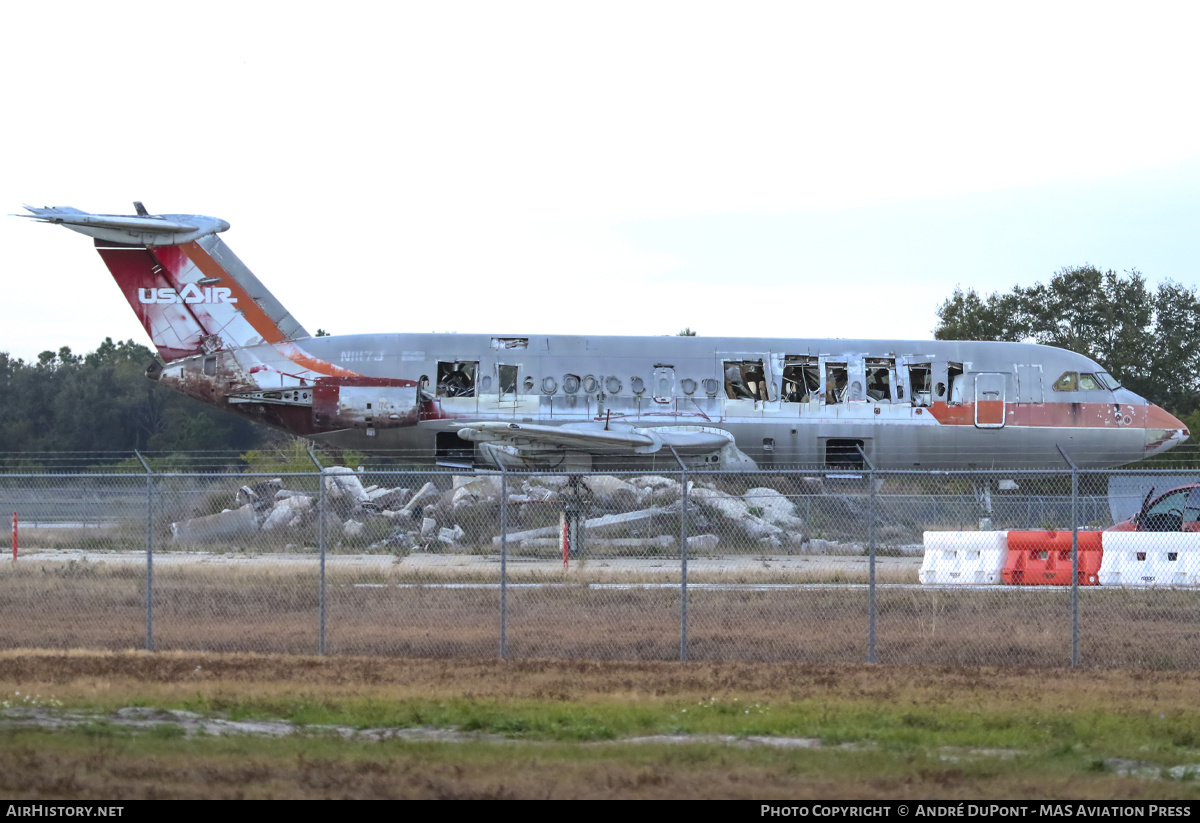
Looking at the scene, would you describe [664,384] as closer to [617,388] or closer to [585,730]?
[617,388]

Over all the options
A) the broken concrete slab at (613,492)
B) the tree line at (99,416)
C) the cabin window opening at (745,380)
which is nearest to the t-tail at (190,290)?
the broken concrete slab at (613,492)

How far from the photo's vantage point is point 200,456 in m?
60.7

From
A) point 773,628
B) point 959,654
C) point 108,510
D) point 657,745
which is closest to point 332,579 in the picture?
point 108,510

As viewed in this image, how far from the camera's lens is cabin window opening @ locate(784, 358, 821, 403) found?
30.7 m

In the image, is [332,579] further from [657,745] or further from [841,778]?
[841,778]

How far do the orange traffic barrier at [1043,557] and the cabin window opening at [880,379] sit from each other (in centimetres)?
955

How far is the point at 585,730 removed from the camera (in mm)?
10477

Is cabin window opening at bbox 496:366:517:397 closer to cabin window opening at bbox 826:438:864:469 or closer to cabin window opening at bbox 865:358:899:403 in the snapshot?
cabin window opening at bbox 826:438:864:469

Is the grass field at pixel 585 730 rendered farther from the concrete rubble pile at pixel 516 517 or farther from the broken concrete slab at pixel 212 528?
the concrete rubble pile at pixel 516 517

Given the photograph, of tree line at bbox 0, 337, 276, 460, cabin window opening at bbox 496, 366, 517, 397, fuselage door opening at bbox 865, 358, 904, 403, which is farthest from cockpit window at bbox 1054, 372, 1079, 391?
tree line at bbox 0, 337, 276, 460

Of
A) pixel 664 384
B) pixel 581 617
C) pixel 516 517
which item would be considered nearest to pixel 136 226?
pixel 516 517

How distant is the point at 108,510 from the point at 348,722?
46.7 feet

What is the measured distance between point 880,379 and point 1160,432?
22.4 feet
